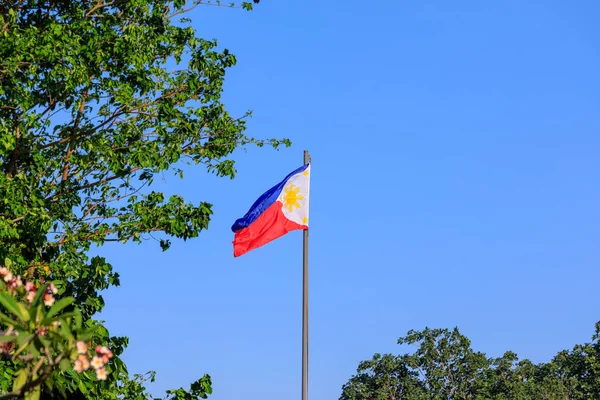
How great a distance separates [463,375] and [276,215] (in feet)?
98.2

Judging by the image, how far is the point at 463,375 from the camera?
4625 cm

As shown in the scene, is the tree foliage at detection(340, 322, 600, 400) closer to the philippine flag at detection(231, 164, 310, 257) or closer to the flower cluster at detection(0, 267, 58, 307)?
the philippine flag at detection(231, 164, 310, 257)

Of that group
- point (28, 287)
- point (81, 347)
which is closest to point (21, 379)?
point (28, 287)

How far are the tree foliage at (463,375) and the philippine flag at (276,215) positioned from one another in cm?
2676

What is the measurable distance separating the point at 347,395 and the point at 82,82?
3336 centimetres

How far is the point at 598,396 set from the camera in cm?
4112

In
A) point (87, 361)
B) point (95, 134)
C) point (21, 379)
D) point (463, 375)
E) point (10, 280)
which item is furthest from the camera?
point (463, 375)

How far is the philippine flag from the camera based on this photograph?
18.8 m

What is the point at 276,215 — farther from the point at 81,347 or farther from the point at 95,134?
the point at 81,347

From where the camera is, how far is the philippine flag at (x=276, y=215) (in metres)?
18.8

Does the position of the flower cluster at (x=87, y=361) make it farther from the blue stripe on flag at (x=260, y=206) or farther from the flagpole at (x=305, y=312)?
the blue stripe on flag at (x=260, y=206)

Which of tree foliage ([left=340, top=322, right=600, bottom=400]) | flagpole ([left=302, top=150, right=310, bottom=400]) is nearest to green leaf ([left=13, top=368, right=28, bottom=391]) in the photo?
flagpole ([left=302, top=150, right=310, bottom=400])

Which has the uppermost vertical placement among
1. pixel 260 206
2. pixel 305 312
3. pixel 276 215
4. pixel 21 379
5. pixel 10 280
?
pixel 260 206

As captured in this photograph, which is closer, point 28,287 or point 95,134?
point 28,287
